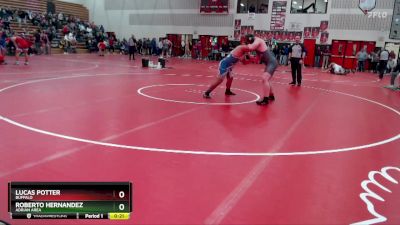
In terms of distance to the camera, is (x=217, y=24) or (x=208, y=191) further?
(x=217, y=24)

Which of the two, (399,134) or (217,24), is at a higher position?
(217,24)

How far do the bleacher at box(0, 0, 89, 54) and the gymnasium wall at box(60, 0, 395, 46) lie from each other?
57.1 inches

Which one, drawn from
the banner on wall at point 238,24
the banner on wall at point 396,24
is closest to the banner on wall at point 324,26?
the banner on wall at point 396,24

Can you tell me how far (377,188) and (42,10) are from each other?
107ft

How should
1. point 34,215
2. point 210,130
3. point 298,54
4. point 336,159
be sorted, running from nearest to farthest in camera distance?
point 34,215 < point 336,159 < point 210,130 < point 298,54

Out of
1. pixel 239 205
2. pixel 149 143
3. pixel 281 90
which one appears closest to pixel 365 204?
pixel 239 205

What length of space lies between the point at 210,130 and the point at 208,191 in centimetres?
244

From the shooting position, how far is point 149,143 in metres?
4.93

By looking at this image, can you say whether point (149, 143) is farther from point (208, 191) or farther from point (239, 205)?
point (239, 205)

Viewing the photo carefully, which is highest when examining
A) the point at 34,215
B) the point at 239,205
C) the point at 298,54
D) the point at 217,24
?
the point at 217,24

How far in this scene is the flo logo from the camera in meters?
3.11

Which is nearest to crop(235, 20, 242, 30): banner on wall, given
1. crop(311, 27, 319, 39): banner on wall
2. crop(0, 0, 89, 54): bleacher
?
crop(311, 27, 319, 39): banner on wall
